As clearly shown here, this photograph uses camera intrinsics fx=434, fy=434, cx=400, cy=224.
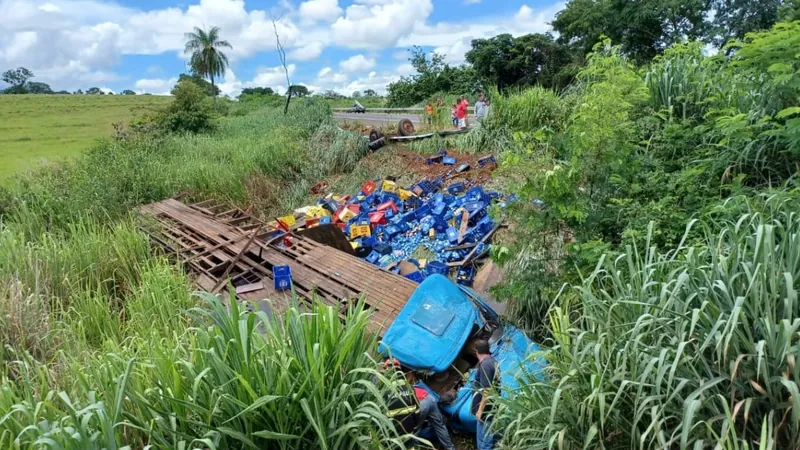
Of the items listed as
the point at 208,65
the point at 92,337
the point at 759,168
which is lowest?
the point at 92,337

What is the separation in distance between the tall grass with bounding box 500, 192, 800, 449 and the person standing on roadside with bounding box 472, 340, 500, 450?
50 cm

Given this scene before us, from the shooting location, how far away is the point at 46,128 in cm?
1920

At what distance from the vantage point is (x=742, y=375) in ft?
5.55

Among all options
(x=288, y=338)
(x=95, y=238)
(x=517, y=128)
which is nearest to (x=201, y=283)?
(x=95, y=238)

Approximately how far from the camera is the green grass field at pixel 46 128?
437 inches

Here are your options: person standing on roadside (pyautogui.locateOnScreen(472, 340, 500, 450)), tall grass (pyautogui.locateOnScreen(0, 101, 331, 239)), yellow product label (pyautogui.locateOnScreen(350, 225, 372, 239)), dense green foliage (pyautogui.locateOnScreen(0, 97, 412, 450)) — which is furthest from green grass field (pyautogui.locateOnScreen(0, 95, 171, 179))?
person standing on roadside (pyautogui.locateOnScreen(472, 340, 500, 450))

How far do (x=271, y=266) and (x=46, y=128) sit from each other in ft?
68.1

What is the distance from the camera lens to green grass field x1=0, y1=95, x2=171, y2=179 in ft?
36.4

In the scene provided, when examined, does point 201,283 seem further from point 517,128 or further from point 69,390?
point 517,128

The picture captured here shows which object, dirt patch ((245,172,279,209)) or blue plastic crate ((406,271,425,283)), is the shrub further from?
blue plastic crate ((406,271,425,283))

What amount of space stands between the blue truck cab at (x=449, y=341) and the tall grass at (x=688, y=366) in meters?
0.98

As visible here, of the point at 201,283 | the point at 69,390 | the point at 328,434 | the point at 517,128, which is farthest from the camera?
the point at 517,128

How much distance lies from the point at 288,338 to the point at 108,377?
758mm

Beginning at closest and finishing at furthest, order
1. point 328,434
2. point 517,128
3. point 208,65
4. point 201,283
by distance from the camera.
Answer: point 328,434 → point 201,283 → point 517,128 → point 208,65
